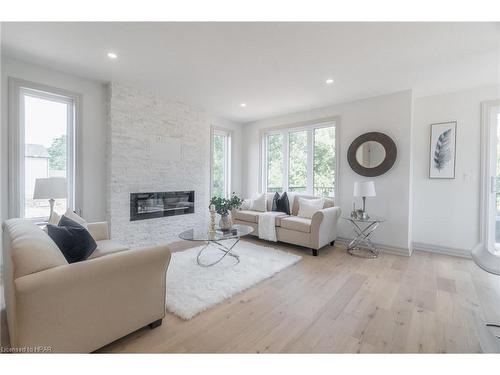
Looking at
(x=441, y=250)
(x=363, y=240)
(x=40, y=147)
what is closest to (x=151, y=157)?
(x=40, y=147)

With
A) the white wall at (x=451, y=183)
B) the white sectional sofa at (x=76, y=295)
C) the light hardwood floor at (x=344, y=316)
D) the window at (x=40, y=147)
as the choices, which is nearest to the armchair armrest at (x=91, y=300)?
the white sectional sofa at (x=76, y=295)

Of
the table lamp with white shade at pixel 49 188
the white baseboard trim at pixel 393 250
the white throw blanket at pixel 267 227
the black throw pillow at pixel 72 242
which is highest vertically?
the table lamp with white shade at pixel 49 188

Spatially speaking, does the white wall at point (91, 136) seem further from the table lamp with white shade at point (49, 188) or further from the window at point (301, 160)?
the window at point (301, 160)

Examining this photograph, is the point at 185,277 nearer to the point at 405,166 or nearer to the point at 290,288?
the point at 290,288

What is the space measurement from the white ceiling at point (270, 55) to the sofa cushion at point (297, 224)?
210 centimetres

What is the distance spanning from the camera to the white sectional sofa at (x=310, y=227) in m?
3.59

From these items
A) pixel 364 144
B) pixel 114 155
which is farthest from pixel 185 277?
pixel 364 144

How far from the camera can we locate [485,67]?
2883mm

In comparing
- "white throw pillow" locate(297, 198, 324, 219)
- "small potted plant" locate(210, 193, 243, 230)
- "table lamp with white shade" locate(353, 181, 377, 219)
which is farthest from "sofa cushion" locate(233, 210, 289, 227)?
"table lamp with white shade" locate(353, 181, 377, 219)

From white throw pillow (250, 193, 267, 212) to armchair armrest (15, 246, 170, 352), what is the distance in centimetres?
315

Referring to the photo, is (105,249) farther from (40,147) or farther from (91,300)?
(40,147)

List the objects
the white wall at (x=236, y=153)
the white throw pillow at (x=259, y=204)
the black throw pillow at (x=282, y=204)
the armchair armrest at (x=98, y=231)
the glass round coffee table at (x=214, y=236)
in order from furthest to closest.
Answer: the white wall at (x=236, y=153) → the white throw pillow at (x=259, y=204) → the black throw pillow at (x=282, y=204) → the glass round coffee table at (x=214, y=236) → the armchair armrest at (x=98, y=231)

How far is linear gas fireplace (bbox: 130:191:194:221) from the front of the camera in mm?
3808
